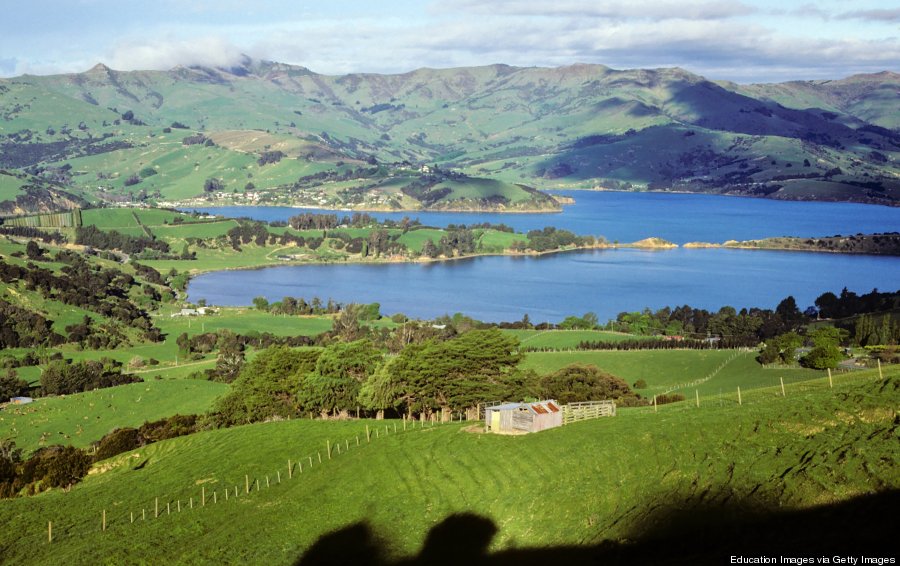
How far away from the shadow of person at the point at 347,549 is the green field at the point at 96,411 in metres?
33.8

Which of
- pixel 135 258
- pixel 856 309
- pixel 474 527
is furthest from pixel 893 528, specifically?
pixel 135 258

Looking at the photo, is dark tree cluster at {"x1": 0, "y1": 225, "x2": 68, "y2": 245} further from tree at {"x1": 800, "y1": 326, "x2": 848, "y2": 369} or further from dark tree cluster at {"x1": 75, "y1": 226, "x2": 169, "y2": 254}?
tree at {"x1": 800, "y1": 326, "x2": 848, "y2": 369}

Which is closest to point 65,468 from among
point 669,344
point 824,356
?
point 824,356

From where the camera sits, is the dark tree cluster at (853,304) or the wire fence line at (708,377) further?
the dark tree cluster at (853,304)

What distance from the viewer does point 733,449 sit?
24.5m

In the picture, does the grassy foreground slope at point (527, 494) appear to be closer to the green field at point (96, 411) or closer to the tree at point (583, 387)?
the tree at point (583, 387)

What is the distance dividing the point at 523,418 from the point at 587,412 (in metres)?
3.71

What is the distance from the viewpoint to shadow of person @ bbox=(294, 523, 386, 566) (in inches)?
944

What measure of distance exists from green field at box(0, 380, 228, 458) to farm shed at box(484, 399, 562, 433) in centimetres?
3070

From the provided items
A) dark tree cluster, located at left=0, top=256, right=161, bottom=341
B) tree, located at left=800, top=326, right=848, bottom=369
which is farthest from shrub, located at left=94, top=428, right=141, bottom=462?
dark tree cluster, located at left=0, top=256, right=161, bottom=341

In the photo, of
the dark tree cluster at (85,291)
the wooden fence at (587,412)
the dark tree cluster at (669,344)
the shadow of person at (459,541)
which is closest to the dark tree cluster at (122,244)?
the dark tree cluster at (85,291)

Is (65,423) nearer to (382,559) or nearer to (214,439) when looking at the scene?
(214,439)

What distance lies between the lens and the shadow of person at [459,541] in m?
22.9

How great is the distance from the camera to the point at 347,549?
2488cm
